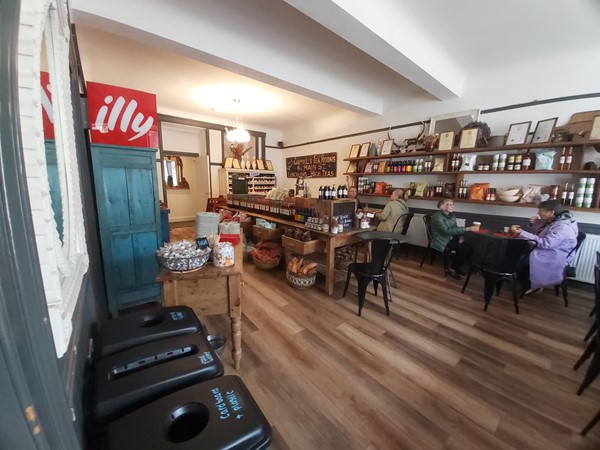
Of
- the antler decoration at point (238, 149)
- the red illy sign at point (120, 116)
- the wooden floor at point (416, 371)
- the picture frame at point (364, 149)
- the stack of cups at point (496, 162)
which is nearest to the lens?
the wooden floor at point (416, 371)

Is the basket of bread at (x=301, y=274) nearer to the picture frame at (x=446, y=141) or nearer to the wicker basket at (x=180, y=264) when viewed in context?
the wicker basket at (x=180, y=264)

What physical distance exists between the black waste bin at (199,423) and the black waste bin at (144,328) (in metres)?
0.42

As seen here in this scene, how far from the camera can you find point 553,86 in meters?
3.32

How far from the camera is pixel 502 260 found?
268cm

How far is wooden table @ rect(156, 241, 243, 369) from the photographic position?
160cm

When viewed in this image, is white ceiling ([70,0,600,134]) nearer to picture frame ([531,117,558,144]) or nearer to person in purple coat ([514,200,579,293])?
picture frame ([531,117,558,144])

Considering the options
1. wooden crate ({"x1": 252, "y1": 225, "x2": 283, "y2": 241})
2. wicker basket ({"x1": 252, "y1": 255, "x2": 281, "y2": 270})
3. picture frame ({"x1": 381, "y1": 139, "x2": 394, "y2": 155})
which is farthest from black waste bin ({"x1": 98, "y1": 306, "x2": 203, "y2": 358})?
picture frame ({"x1": 381, "y1": 139, "x2": 394, "y2": 155})

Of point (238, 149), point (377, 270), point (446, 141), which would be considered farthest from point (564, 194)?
point (238, 149)

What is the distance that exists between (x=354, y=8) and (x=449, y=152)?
2966 millimetres

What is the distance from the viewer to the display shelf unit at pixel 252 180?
6.77 meters

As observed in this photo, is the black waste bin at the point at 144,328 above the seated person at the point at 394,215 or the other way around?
the other way around

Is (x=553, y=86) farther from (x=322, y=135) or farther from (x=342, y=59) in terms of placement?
(x=322, y=135)

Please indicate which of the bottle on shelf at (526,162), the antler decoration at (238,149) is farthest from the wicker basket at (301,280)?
the antler decoration at (238,149)

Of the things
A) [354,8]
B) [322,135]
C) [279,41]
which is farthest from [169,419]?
[322,135]
